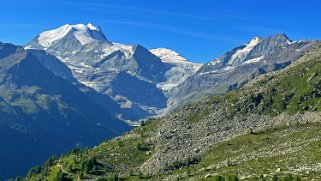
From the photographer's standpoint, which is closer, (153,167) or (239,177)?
(239,177)

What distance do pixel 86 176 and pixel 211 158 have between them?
46203mm

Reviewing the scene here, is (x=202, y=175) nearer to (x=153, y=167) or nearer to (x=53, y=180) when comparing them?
(x=153, y=167)

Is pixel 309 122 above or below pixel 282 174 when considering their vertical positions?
above

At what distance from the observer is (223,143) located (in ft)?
644

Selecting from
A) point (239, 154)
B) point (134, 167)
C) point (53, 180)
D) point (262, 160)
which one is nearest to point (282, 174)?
point (262, 160)

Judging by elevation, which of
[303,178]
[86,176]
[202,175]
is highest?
[86,176]

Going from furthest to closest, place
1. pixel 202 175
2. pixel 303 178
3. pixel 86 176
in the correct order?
pixel 86 176 < pixel 202 175 < pixel 303 178

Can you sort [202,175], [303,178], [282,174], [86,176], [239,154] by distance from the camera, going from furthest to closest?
[86,176]
[239,154]
[202,175]
[282,174]
[303,178]

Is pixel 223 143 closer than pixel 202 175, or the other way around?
pixel 202 175

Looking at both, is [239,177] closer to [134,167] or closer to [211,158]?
[211,158]

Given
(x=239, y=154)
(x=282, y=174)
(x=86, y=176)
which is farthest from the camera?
(x=86, y=176)

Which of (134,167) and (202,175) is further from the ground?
(134,167)

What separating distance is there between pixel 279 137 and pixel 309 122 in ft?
62.1

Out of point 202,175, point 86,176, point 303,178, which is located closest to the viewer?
point 303,178
